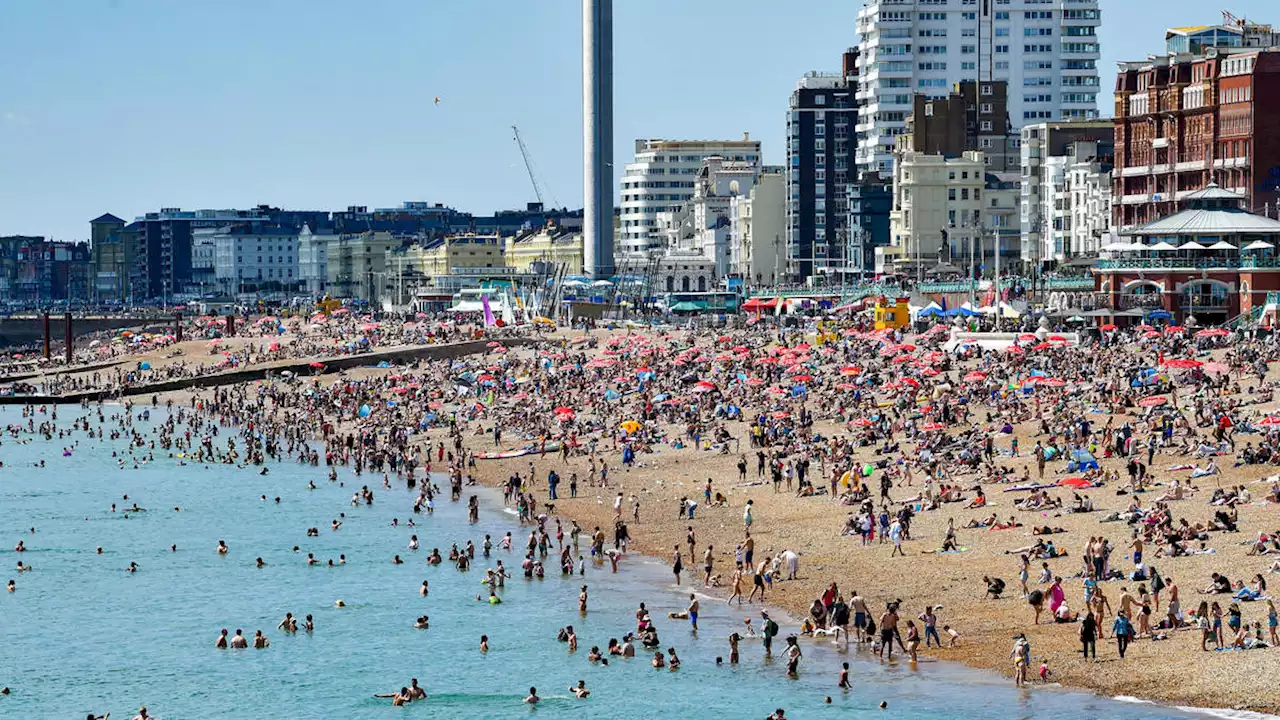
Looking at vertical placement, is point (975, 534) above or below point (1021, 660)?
above

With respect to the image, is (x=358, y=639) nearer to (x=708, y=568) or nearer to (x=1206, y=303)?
(x=708, y=568)

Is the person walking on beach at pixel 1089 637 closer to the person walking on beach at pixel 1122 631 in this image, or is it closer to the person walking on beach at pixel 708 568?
the person walking on beach at pixel 1122 631

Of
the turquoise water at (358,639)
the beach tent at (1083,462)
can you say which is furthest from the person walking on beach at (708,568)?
the beach tent at (1083,462)

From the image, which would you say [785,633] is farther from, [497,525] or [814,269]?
[814,269]

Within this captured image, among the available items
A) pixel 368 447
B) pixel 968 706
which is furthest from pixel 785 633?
pixel 368 447

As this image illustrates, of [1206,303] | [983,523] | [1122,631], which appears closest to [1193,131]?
[1206,303]
